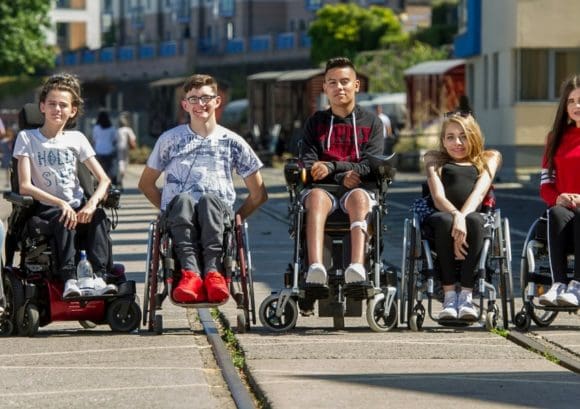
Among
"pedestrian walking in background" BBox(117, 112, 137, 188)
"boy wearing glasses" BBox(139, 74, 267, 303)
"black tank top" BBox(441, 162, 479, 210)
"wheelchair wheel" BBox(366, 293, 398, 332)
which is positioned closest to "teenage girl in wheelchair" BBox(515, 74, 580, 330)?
"black tank top" BBox(441, 162, 479, 210)

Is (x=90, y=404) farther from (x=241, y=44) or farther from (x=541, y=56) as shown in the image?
(x=241, y=44)

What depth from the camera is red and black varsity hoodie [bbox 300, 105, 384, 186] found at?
11.9 metres

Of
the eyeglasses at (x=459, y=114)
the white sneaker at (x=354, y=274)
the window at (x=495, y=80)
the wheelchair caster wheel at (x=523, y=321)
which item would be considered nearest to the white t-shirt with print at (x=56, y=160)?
the white sneaker at (x=354, y=274)

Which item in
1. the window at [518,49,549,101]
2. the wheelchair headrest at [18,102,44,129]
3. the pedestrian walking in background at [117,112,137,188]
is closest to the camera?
the wheelchair headrest at [18,102,44,129]

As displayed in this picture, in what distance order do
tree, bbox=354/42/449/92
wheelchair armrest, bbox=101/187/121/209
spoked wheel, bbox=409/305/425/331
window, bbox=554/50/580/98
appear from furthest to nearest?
1. tree, bbox=354/42/449/92
2. window, bbox=554/50/580/98
3. wheelchair armrest, bbox=101/187/121/209
4. spoked wheel, bbox=409/305/425/331

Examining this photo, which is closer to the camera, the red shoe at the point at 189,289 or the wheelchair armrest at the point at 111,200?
the red shoe at the point at 189,289

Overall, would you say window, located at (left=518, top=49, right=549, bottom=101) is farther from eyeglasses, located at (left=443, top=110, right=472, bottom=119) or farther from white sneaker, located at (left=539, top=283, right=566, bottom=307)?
white sneaker, located at (left=539, top=283, right=566, bottom=307)

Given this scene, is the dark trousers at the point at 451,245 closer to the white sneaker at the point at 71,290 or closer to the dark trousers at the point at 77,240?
the dark trousers at the point at 77,240

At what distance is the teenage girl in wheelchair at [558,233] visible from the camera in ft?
38.4

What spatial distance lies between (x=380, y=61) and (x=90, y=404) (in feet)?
243

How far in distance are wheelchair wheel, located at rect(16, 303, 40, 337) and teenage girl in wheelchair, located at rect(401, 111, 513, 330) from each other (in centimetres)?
217

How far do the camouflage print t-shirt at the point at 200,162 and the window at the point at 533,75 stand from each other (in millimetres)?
35868

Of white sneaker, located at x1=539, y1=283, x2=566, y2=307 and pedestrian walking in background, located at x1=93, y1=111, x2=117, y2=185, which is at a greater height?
white sneaker, located at x1=539, y1=283, x2=566, y2=307

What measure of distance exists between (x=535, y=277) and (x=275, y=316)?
1.62 meters
